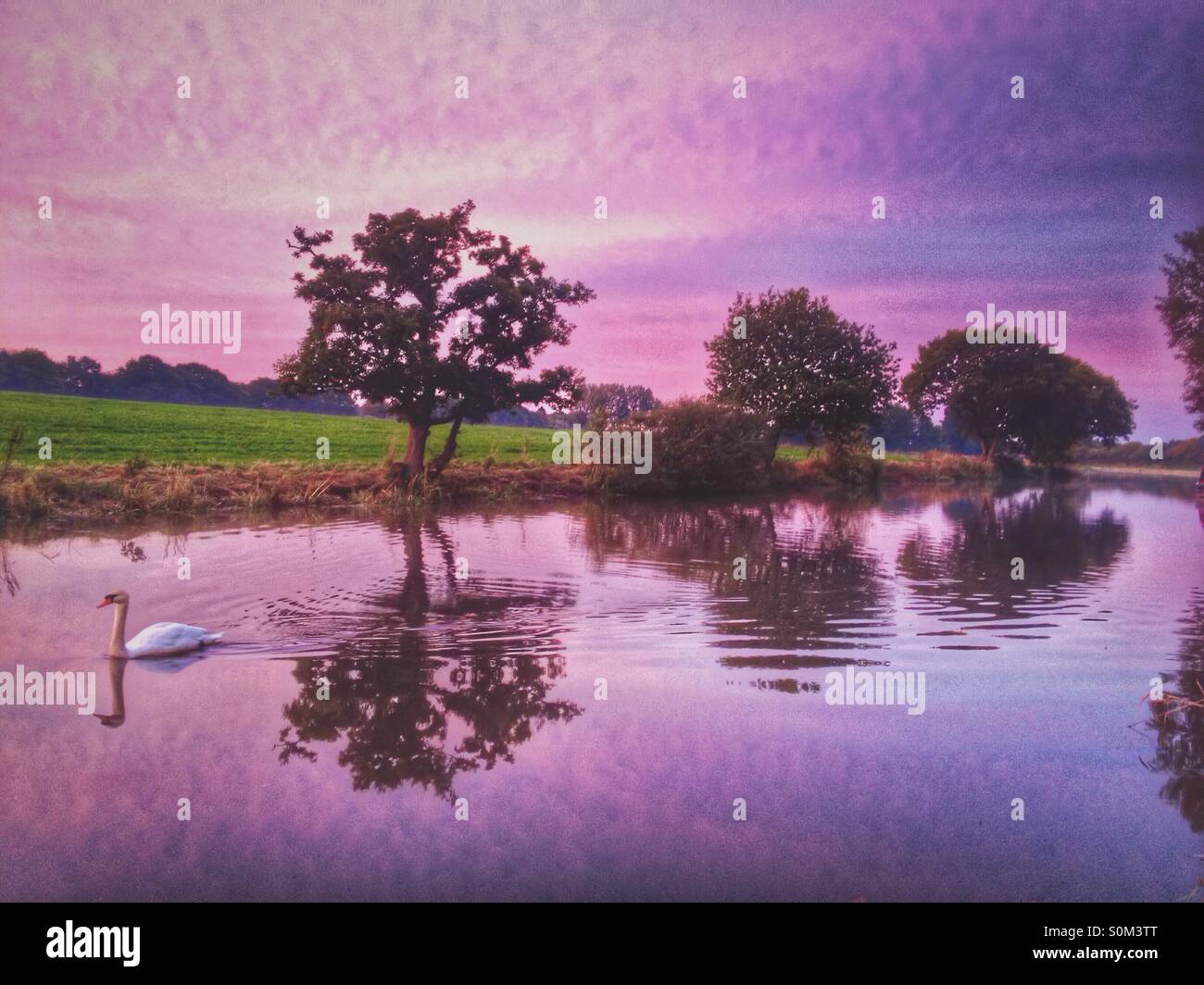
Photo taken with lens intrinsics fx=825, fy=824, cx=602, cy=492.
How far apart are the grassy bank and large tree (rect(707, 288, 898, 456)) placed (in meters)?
2.34

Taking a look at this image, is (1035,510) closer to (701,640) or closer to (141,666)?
(701,640)

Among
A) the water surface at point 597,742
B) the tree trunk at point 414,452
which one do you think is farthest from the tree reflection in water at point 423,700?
the tree trunk at point 414,452

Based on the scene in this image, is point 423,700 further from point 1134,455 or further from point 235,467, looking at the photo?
point 1134,455

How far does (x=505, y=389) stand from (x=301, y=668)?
633 inches

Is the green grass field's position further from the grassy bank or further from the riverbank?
the riverbank

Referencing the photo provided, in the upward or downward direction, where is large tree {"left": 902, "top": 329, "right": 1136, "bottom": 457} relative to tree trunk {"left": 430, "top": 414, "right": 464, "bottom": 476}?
upward

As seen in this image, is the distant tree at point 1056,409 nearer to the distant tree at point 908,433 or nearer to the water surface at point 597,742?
the distant tree at point 908,433

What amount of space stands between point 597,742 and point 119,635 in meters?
4.56

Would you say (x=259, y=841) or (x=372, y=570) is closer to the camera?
(x=259, y=841)

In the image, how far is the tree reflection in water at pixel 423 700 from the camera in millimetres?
5035

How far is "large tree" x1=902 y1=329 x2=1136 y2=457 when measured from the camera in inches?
1907

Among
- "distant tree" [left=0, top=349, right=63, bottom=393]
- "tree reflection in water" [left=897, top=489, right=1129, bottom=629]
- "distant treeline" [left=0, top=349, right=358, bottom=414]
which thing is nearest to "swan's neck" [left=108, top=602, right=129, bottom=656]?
"tree reflection in water" [left=897, top=489, right=1129, bottom=629]

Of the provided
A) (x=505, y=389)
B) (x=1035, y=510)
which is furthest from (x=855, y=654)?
(x=1035, y=510)
